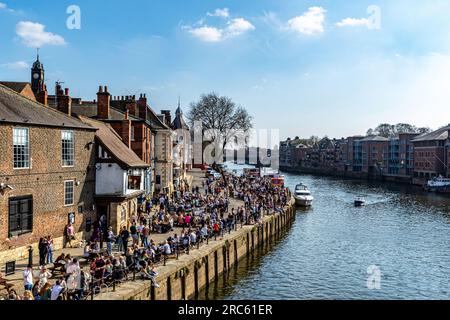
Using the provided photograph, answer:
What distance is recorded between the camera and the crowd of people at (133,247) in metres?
17.8

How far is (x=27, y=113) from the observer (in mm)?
25016

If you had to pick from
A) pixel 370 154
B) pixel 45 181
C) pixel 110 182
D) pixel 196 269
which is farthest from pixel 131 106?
pixel 370 154

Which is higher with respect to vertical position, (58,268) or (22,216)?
(22,216)

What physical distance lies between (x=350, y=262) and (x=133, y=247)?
18119 millimetres

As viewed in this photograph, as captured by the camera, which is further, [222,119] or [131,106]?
[222,119]

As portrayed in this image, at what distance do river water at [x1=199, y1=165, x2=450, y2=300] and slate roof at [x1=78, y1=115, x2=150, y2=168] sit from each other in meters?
9.56

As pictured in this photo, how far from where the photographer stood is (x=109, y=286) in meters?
19.2

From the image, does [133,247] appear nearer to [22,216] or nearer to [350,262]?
[22,216]

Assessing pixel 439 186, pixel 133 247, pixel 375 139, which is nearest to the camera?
pixel 133 247

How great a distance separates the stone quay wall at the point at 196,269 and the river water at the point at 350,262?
0.75m

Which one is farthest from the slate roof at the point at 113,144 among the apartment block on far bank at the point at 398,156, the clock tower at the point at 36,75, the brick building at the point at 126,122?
the apartment block on far bank at the point at 398,156

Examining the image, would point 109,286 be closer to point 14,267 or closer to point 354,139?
point 14,267

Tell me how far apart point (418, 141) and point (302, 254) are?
4125 inches

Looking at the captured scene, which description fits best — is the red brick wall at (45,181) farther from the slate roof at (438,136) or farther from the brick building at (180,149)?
the slate roof at (438,136)
